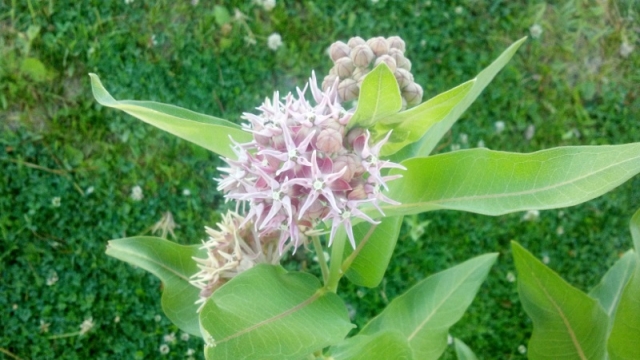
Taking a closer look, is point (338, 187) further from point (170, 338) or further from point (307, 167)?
point (170, 338)

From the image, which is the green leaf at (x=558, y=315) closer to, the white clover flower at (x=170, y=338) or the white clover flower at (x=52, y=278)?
the white clover flower at (x=170, y=338)

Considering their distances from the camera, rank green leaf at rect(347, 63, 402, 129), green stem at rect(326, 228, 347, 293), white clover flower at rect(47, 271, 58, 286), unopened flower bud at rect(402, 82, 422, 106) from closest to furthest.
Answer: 1. green leaf at rect(347, 63, 402, 129)
2. unopened flower bud at rect(402, 82, 422, 106)
3. green stem at rect(326, 228, 347, 293)
4. white clover flower at rect(47, 271, 58, 286)

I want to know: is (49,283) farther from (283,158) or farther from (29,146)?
(283,158)

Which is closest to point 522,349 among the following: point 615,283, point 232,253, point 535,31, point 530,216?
point 530,216

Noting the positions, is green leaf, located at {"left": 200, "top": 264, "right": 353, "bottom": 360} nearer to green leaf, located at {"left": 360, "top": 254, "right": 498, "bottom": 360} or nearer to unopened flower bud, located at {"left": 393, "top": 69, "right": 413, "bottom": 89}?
unopened flower bud, located at {"left": 393, "top": 69, "right": 413, "bottom": 89}

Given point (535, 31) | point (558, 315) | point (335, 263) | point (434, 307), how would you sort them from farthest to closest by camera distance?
point (535, 31) → point (434, 307) → point (558, 315) → point (335, 263)

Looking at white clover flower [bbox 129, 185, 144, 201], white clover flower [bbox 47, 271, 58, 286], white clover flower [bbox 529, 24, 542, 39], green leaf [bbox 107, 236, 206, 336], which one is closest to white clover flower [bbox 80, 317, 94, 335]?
white clover flower [bbox 47, 271, 58, 286]
